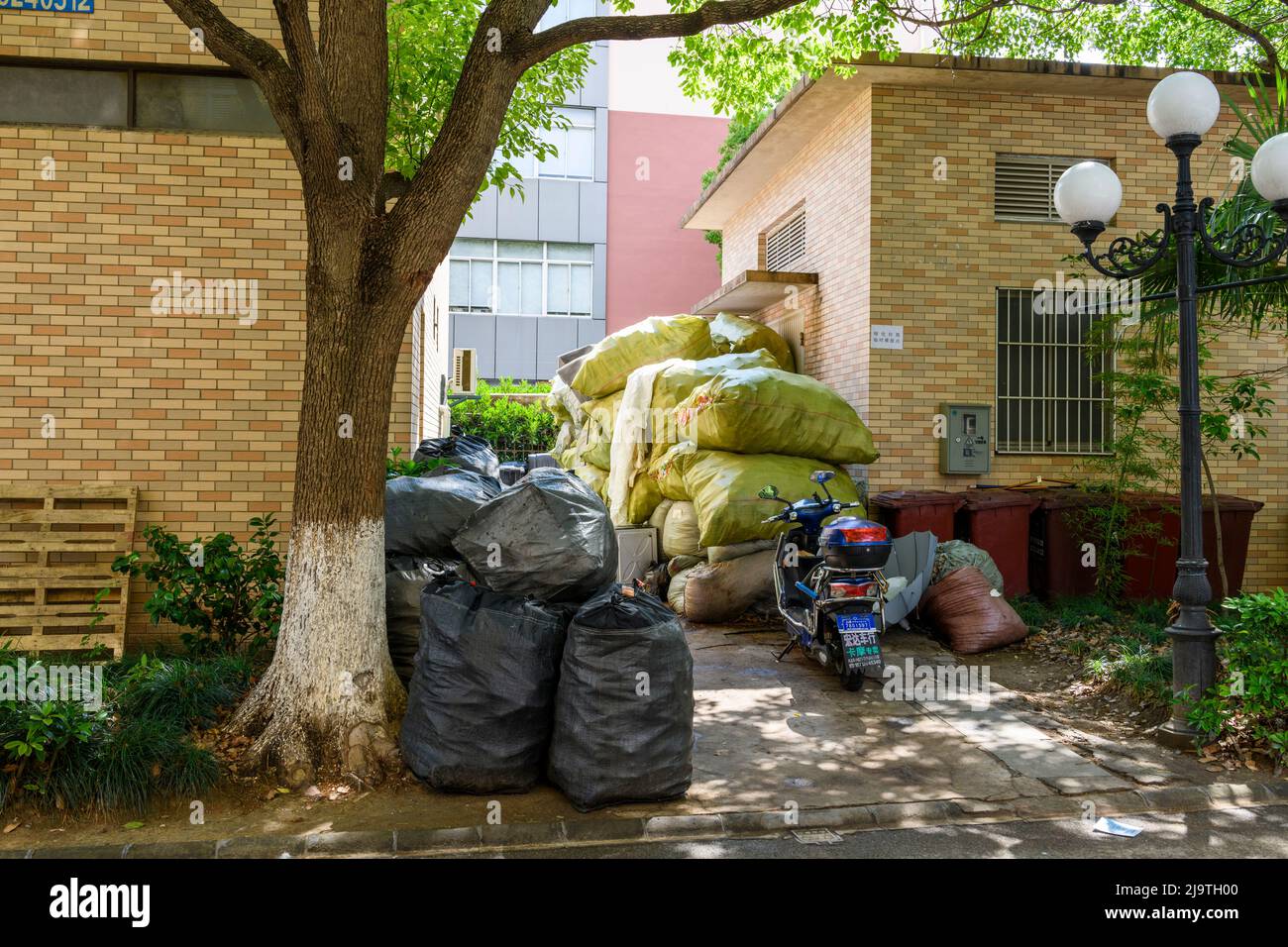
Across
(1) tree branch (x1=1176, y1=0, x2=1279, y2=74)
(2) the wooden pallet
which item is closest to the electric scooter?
(2) the wooden pallet

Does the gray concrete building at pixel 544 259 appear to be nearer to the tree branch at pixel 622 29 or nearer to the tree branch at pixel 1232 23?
the tree branch at pixel 1232 23

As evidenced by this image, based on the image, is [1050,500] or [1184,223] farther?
[1050,500]

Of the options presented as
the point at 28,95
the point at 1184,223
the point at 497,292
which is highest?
the point at 497,292

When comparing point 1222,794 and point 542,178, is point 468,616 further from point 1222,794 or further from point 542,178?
point 542,178

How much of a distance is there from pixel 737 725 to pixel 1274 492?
7.82m

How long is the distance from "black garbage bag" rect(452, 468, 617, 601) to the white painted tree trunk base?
0.58m

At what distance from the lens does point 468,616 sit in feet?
14.8

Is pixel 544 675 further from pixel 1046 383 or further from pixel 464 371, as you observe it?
pixel 464 371

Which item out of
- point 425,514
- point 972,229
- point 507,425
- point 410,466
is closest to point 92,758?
point 425,514

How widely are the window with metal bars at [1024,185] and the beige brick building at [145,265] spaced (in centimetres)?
728

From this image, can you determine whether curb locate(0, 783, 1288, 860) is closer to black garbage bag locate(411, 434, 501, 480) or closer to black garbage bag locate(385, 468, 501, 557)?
black garbage bag locate(385, 468, 501, 557)

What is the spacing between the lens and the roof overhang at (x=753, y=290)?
1135 centimetres

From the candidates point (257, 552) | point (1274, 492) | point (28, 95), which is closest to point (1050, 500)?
point (1274, 492)

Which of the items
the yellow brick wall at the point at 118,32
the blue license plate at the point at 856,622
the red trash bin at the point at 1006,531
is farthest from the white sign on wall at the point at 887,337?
the yellow brick wall at the point at 118,32
